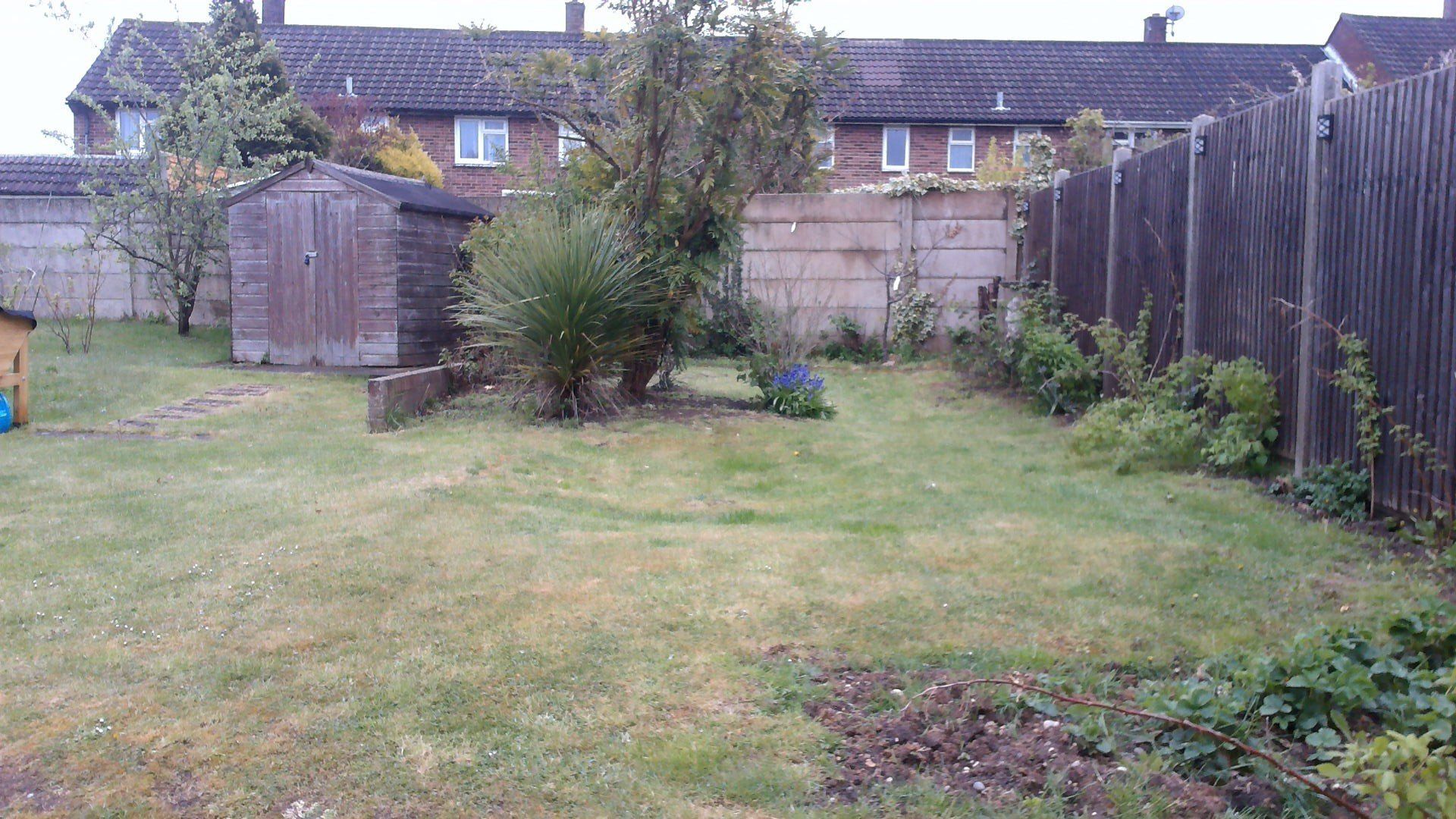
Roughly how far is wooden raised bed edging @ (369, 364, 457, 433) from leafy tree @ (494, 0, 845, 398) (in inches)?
71.7

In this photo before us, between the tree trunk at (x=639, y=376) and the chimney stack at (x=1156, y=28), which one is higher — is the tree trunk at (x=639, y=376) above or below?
below

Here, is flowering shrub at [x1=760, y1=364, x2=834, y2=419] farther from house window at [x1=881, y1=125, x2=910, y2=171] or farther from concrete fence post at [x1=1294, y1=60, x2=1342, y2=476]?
house window at [x1=881, y1=125, x2=910, y2=171]

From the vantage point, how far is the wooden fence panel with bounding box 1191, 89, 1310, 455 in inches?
→ 275

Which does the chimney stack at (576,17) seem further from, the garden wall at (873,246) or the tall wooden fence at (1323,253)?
the tall wooden fence at (1323,253)

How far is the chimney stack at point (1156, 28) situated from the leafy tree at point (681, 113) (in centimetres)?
2548

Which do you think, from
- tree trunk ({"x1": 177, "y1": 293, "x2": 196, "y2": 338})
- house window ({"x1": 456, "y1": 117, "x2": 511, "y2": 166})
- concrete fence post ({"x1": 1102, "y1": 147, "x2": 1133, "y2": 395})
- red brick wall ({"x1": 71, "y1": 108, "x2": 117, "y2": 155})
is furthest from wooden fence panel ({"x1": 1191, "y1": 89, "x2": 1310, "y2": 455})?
red brick wall ({"x1": 71, "y1": 108, "x2": 117, "y2": 155})

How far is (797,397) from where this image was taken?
1066 cm

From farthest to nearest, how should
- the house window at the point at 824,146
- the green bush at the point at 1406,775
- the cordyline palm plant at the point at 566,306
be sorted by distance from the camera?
the house window at the point at 824,146 < the cordyline palm plant at the point at 566,306 < the green bush at the point at 1406,775

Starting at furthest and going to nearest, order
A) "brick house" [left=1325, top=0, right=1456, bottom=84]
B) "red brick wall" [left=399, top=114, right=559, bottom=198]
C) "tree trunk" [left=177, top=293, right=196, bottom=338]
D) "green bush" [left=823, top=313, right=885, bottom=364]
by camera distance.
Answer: "brick house" [left=1325, top=0, right=1456, bottom=84] < "red brick wall" [left=399, top=114, right=559, bottom=198] < "tree trunk" [left=177, top=293, right=196, bottom=338] < "green bush" [left=823, top=313, right=885, bottom=364]

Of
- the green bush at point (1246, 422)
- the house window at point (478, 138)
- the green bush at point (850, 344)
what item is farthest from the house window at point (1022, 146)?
the green bush at point (1246, 422)

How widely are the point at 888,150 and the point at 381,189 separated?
50.8 ft

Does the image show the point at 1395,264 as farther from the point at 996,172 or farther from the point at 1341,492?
the point at 996,172

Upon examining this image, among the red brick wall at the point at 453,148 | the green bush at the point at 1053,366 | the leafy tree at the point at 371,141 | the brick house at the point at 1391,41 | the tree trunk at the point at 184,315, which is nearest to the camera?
the green bush at the point at 1053,366

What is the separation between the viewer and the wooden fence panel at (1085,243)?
1093 cm
